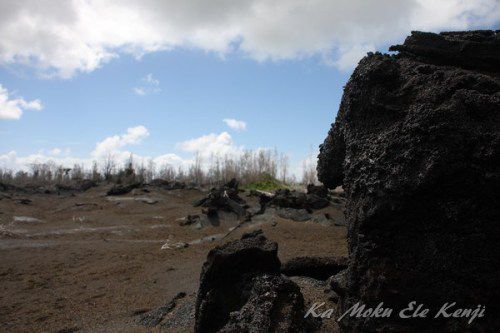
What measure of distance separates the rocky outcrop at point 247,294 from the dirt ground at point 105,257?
2.19 ft

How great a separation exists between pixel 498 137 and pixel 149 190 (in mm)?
20000

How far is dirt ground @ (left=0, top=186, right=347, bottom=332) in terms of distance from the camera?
19.6 feet

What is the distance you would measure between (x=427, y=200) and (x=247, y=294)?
1776 millimetres

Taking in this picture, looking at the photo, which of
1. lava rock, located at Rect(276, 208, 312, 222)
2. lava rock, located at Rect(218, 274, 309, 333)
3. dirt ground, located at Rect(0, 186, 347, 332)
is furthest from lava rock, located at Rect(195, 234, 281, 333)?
lava rock, located at Rect(276, 208, 312, 222)

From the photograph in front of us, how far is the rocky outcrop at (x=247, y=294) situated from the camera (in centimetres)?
333

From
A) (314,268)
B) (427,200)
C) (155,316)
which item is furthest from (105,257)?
(427,200)

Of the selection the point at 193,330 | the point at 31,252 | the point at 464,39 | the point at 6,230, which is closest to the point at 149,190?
the point at 6,230

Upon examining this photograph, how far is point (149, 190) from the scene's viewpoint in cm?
2147

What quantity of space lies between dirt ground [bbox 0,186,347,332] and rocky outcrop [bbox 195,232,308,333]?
667mm

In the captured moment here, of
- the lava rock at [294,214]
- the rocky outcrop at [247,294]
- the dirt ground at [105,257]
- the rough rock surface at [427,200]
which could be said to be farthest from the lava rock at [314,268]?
the lava rock at [294,214]

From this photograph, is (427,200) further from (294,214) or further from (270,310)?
(294,214)

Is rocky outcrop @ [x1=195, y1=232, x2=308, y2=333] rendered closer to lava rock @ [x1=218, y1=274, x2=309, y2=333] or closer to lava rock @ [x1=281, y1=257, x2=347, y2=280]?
lava rock @ [x1=218, y1=274, x2=309, y2=333]

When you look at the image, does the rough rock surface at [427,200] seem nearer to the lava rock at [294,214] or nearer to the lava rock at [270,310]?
the lava rock at [270,310]

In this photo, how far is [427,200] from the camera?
276 centimetres
